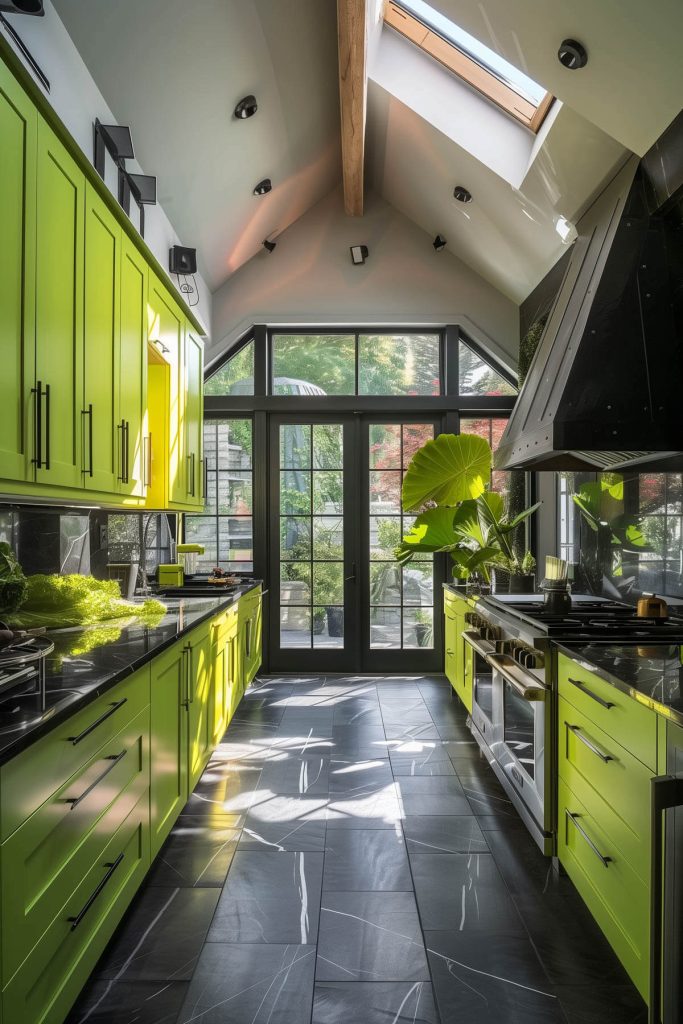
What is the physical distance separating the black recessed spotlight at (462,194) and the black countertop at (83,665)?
10.7 ft

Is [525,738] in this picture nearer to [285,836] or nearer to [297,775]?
[285,836]

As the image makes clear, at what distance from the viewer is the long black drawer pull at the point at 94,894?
4.83ft

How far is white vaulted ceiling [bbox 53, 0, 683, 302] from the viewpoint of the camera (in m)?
2.67

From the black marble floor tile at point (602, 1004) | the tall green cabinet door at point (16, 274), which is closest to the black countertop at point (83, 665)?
the tall green cabinet door at point (16, 274)

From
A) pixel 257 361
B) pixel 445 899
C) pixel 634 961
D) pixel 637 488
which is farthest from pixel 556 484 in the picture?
pixel 634 961

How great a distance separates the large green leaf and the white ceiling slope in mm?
2136

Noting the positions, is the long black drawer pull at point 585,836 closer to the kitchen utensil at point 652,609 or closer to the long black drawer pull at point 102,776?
the kitchen utensil at point 652,609

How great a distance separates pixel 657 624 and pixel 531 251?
2.90 meters

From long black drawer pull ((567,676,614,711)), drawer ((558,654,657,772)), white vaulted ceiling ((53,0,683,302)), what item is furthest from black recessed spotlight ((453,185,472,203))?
long black drawer pull ((567,676,614,711))

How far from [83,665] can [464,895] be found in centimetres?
152

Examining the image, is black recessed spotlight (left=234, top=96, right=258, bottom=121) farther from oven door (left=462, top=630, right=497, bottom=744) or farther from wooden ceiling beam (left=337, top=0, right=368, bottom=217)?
oven door (left=462, top=630, right=497, bottom=744)

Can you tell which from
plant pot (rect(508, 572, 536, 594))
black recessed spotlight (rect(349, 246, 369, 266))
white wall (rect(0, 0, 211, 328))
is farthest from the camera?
black recessed spotlight (rect(349, 246, 369, 266))

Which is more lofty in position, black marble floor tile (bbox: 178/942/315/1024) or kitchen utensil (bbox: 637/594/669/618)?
kitchen utensil (bbox: 637/594/669/618)

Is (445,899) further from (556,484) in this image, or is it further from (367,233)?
(367,233)
